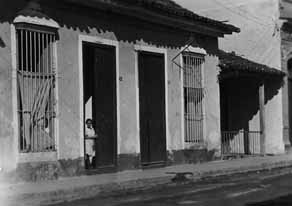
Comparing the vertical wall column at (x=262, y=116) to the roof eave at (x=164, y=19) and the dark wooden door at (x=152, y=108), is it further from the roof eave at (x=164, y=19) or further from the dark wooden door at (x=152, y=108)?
the dark wooden door at (x=152, y=108)

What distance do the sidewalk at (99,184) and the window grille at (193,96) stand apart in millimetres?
1157

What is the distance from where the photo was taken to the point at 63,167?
1485cm

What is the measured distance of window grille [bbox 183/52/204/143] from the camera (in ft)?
64.8

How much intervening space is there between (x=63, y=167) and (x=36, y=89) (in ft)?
6.68

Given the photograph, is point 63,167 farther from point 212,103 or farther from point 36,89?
point 212,103

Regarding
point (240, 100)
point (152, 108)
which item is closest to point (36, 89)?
point (152, 108)

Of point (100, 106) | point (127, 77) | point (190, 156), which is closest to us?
point (100, 106)

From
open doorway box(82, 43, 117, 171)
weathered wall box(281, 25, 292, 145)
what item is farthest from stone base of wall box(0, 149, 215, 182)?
weathered wall box(281, 25, 292, 145)

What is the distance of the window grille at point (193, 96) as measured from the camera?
19.8 m

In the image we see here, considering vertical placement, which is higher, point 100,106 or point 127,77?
point 127,77

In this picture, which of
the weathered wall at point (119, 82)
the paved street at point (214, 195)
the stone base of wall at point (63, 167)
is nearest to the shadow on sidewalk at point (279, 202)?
the paved street at point (214, 195)

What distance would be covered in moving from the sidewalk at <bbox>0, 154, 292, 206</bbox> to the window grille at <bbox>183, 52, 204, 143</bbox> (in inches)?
45.5

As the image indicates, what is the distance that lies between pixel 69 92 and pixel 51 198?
12.9 feet

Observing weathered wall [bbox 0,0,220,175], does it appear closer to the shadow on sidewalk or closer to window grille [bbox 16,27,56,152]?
window grille [bbox 16,27,56,152]
